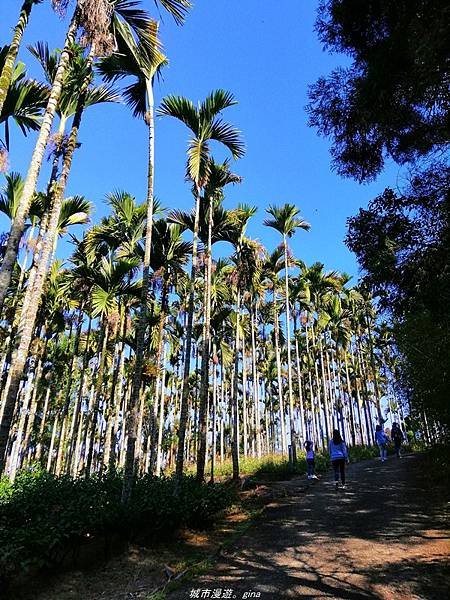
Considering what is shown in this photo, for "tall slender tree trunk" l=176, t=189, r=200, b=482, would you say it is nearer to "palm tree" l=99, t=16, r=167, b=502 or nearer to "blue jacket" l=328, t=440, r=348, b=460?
"palm tree" l=99, t=16, r=167, b=502

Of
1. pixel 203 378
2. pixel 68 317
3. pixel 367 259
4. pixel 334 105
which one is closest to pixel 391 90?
pixel 334 105

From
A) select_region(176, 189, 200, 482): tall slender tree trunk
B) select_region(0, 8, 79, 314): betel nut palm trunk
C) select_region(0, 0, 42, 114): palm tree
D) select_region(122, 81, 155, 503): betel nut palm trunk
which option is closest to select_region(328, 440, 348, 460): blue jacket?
select_region(176, 189, 200, 482): tall slender tree trunk

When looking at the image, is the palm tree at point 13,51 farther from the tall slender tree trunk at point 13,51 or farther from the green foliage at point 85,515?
the green foliage at point 85,515

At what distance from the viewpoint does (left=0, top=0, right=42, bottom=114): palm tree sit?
6875mm

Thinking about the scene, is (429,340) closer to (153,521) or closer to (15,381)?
(153,521)

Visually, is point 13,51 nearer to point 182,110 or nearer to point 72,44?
point 72,44

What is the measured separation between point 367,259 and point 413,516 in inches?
202

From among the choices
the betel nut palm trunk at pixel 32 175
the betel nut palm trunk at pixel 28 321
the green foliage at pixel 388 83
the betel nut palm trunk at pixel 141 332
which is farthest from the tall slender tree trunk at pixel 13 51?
the green foliage at pixel 388 83

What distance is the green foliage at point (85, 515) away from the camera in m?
5.70

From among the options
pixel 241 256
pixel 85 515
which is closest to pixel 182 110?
→ pixel 241 256

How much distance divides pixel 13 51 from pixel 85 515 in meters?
8.40

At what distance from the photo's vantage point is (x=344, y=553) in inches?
236

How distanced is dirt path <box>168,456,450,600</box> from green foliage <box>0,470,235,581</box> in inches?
51.5

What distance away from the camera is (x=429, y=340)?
926 cm
